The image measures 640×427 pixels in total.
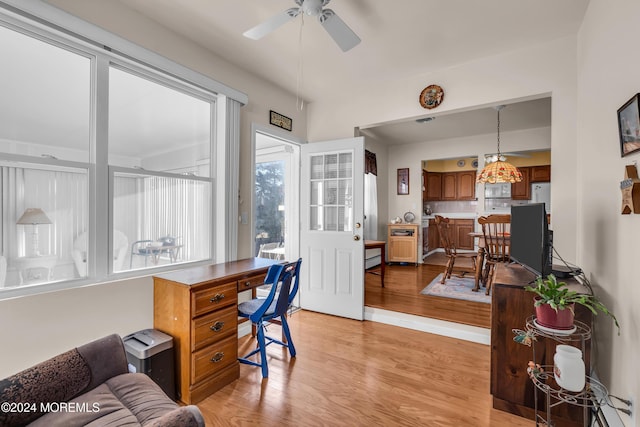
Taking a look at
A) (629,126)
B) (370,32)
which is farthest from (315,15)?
(629,126)

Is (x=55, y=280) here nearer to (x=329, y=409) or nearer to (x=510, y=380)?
(x=329, y=409)

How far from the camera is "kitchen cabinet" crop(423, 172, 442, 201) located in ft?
25.2

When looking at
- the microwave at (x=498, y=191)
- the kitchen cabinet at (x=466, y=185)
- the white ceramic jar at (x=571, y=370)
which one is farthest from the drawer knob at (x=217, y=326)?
the kitchen cabinet at (x=466, y=185)

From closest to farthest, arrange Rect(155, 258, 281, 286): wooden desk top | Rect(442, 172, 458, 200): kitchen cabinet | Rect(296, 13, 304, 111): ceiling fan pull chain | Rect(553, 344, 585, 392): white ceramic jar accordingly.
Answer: Rect(553, 344, 585, 392): white ceramic jar < Rect(155, 258, 281, 286): wooden desk top < Rect(296, 13, 304, 111): ceiling fan pull chain < Rect(442, 172, 458, 200): kitchen cabinet

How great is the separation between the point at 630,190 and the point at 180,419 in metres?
2.02

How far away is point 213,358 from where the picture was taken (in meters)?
2.01

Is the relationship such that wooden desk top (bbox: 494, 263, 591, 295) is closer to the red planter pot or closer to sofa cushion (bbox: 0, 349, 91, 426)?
the red planter pot

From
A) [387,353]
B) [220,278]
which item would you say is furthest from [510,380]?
[220,278]

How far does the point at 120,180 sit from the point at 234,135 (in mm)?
1087

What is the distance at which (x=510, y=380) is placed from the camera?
5.97 feet

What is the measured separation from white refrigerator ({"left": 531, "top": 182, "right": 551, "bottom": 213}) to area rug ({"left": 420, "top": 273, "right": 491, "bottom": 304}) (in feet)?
10.1

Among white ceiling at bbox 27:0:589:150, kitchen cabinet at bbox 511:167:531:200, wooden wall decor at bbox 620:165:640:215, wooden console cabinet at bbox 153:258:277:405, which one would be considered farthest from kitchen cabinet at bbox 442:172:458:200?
wooden console cabinet at bbox 153:258:277:405

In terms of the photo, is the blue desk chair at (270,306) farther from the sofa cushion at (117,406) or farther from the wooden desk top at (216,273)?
the sofa cushion at (117,406)

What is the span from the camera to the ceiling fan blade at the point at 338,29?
6.13 feet
